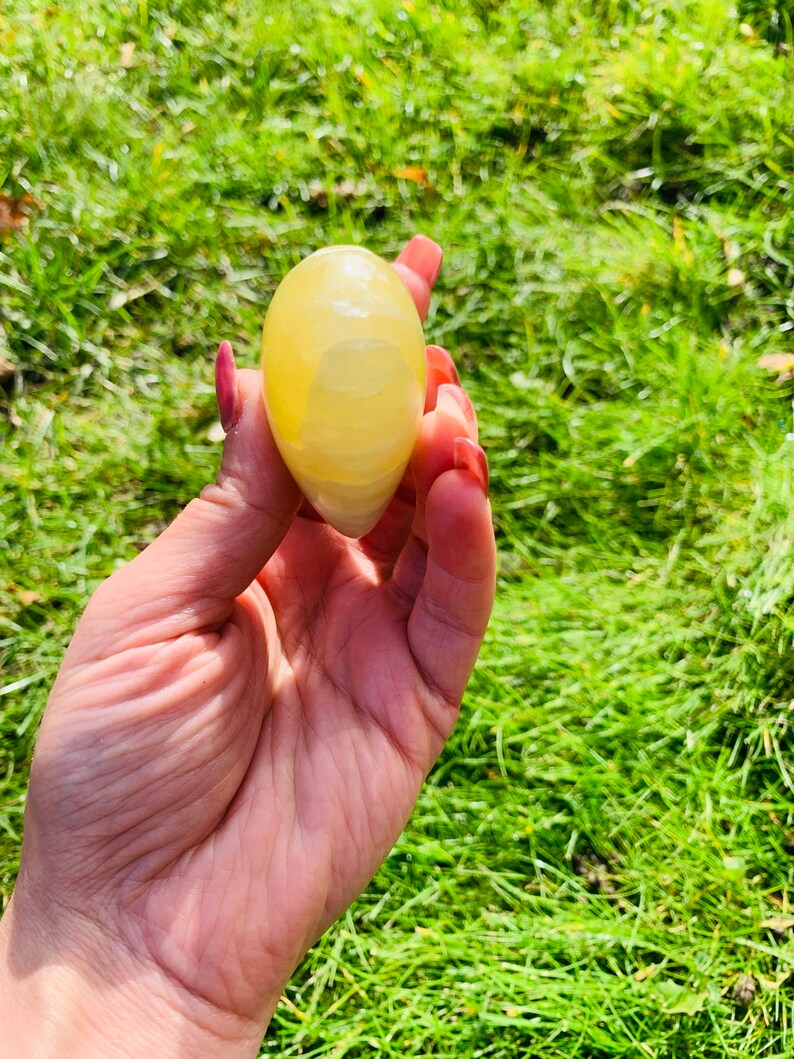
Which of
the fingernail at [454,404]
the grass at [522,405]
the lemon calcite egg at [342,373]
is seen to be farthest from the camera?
the grass at [522,405]

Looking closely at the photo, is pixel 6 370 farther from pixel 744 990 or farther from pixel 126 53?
pixel 744 990

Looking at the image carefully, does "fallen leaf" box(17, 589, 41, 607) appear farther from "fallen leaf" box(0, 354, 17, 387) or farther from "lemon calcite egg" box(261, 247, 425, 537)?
"lemon calcite egg" box(261, 247, 425, 537)

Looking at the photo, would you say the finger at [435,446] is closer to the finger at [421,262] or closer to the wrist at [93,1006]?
the finger at [421,262]

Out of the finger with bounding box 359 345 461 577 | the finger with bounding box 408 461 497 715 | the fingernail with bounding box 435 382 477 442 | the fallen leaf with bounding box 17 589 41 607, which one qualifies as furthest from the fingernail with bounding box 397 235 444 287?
the fallen leaf with bounding box 17 589 41 607

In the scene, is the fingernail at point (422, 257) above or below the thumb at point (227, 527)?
above

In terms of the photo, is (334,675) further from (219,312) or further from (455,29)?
(455,29)

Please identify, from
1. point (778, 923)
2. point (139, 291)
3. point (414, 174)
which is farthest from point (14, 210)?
point (778, 923)

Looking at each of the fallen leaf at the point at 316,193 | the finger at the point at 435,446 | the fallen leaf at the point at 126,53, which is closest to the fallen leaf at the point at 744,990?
the finger at the point at 435,446
